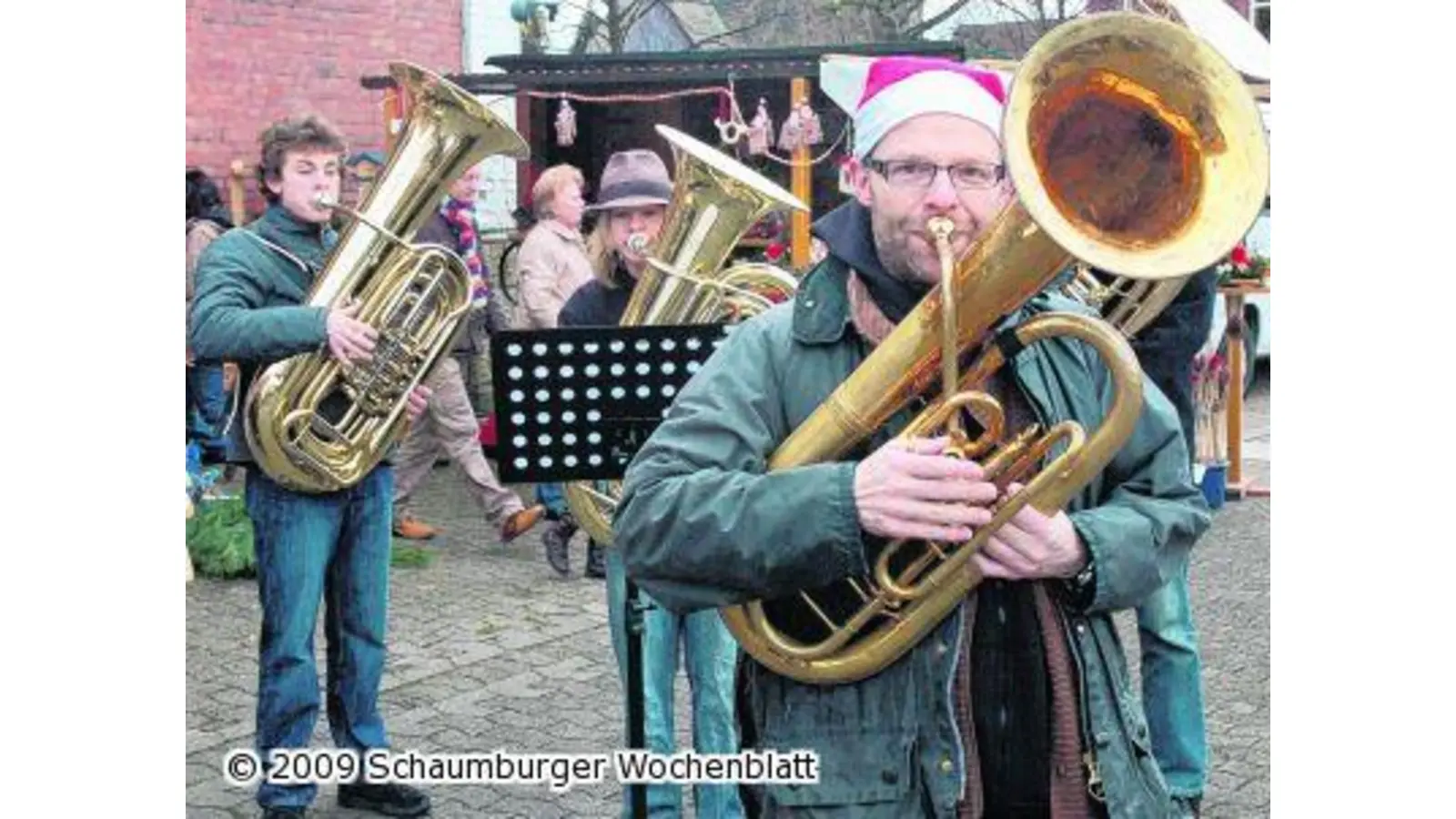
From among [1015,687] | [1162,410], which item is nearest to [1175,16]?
[1162,410]

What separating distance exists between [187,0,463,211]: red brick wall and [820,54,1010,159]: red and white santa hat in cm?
190

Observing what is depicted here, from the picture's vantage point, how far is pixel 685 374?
355cm

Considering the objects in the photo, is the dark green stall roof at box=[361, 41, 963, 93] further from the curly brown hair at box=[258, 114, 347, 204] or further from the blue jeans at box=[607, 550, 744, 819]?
the blue jeans at box=[607, 550, 744, 819]

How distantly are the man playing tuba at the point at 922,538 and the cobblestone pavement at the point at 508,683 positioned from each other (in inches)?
51.7

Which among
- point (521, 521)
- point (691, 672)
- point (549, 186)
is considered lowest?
point (691, 672)

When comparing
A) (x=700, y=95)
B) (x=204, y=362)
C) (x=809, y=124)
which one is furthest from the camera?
(x=700, y=95)

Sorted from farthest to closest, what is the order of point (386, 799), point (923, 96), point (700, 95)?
point (700, 95) → point (386, 799) → point (923, 96)

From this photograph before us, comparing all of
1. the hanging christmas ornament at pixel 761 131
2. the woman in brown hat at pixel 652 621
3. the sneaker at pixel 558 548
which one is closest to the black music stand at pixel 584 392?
the woman in brown hat at pixel 652 621

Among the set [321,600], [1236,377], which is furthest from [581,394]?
[1236,377]

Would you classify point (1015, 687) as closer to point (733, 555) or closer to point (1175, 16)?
point (733, 555)

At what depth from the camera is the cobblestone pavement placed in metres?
4.02

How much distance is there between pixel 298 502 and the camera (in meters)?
4.36

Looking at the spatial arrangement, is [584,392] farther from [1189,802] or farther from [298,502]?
[1189,802]

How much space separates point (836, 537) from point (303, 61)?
8.46 ft
